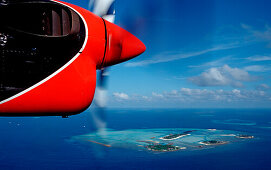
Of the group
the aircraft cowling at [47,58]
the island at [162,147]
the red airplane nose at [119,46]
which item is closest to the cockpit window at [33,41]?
the aircraft cowling at [47,58]

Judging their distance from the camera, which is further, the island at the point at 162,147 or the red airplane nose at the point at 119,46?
the island at the point at 162,147

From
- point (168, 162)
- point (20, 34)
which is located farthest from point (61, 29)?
point (168, 162)

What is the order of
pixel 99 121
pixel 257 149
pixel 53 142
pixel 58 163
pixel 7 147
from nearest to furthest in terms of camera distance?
pixel 99 121 < pixel 58 163 < pixel 257 149 < pixel 7 147 < pixel 53 142

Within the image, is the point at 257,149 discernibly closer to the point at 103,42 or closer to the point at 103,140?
the point at 103,140

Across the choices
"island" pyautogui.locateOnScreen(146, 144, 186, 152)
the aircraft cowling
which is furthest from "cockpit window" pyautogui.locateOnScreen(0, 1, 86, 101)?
"island" pyautogui.locateOnScreen(146, 144, 186, 152)

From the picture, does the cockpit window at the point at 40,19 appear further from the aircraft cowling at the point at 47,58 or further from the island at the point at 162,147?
the island at the point at 162,147

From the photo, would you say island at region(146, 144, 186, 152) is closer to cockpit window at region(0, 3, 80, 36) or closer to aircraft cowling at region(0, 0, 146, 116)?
aircraft cowling at region(0, 0, 146, 116)
